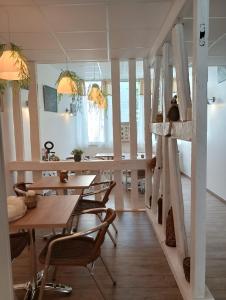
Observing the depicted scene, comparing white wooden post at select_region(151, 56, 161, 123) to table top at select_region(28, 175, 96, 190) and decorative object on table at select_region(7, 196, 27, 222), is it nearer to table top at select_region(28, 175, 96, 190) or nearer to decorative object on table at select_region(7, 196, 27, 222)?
table top at select_region(28, 175, 96, 190)

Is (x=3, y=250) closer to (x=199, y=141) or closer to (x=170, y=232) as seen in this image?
(x=199, y=141)

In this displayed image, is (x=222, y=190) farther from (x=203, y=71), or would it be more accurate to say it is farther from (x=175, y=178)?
(x=203, y=71)

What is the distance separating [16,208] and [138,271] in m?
1.34

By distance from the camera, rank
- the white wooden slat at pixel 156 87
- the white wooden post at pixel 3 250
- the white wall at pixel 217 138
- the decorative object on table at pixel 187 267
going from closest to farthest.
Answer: the white wooden post at pixel 3 250, the decorative object on table at pixel 187 267, the white wooden slat at pixel 156 87, the white wall at pixel 217 138

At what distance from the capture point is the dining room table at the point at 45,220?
191 centimetres

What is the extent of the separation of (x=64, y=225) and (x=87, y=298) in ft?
2.43

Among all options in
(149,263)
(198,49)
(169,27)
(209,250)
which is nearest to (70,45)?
(169,27)

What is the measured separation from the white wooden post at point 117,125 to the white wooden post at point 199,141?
95.3 inches

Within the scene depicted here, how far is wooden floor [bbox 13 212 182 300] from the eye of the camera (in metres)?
2.24

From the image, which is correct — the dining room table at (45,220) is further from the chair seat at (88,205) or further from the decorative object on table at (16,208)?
the chair seat at (88,205)

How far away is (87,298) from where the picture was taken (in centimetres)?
220

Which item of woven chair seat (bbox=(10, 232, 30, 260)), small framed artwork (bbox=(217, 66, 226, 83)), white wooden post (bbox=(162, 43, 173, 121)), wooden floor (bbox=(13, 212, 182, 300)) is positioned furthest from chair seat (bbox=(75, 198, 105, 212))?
small framed artwork (bbox=(217, 66, 226, 83))

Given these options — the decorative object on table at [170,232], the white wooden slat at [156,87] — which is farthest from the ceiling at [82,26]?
the decorative object on table at [170,232]

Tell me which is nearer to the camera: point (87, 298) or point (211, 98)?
point (87, 298)
